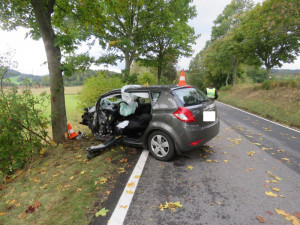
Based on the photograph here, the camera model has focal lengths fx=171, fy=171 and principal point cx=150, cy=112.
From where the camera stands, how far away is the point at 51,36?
5.03 m

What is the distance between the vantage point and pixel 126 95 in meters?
4.52

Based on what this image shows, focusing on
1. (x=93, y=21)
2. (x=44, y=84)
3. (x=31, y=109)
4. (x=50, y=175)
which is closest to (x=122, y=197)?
(x=50, y=175)

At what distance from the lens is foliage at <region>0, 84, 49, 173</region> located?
430 centimetres

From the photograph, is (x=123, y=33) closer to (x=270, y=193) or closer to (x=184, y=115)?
(x=184, y=115)

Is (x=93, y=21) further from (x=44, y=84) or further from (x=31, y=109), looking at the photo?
(x=31, y=109)

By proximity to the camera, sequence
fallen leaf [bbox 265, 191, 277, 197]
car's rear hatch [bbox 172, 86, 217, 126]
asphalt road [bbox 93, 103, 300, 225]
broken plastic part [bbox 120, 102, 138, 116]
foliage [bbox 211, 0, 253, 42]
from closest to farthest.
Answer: asphalt road [bbox 93, 103, 300, 225]
fallen leaf [bbox 265, 191, 277, 197]
car's rear hatch [bbox 172, 86, 217, 126]
broken plastic part [bbox 120, 102, 138, 116]
foliage [bbox 211, 0, 253, 42]

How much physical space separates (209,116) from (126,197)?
2.47 meters

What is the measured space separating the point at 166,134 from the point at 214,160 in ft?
4.31

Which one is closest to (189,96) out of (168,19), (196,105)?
(196,105)

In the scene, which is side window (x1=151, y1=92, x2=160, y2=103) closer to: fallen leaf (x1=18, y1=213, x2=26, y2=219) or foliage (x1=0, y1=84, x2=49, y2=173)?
fallen leaf (x1=18, y1=213, x2=26, y2=219)

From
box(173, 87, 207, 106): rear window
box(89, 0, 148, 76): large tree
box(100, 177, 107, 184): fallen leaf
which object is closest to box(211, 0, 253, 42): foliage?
box(89, 0, 148, 76): large tree

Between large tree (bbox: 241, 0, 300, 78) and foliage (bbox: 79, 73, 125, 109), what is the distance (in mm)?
10360

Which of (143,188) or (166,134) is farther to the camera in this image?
(166,134)

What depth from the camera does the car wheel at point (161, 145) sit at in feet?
12.4
